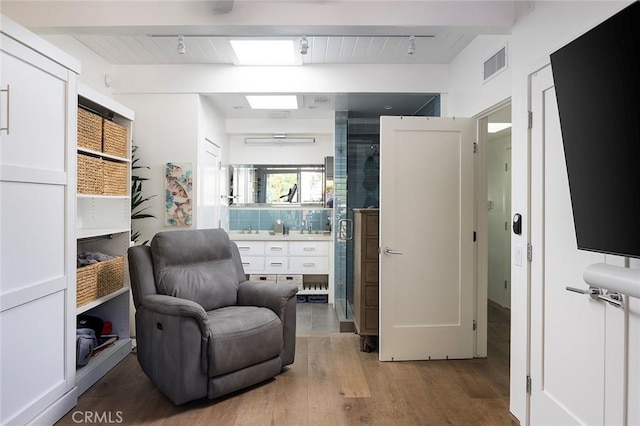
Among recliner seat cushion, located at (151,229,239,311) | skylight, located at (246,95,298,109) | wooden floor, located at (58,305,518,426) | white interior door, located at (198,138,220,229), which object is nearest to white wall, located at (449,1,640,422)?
wooden floor, located at (58,305,518,426)

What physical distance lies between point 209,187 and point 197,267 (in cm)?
157

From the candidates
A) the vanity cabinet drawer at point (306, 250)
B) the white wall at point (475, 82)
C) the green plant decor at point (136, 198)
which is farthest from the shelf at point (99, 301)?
the white wall at point (475, 82)

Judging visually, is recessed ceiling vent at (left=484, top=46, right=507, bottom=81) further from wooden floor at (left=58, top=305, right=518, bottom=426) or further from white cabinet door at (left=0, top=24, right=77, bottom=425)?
white cabinet door at (left=0, top=24, right=77, bottom=425)

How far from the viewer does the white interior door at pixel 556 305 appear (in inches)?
66.2

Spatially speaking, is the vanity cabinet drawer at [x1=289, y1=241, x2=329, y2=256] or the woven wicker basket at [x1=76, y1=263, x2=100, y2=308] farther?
the vanity cabinet drawer at [x1=289, y1=241, x2=329, y2=256]

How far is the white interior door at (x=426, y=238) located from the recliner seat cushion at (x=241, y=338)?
3.18 ft

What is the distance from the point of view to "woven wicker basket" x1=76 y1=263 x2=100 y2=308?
2.54 m

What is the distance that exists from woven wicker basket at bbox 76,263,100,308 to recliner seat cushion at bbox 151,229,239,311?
41cm

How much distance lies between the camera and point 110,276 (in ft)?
9.51

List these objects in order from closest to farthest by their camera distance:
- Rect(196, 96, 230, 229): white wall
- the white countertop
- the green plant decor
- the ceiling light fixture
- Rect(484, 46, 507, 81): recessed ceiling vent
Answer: Rect(484, 46, 507, 81): recessed ceiling vent → the green plant decor → Rect(196, 96, 230, 229): white wall → the white countertop → the ceiling light fixture

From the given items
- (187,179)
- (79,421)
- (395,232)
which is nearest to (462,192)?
(395,232)

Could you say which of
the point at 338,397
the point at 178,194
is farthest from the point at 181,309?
the point at 178,194

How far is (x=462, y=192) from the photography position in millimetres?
3164

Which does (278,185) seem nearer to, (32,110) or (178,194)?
(178,194)
